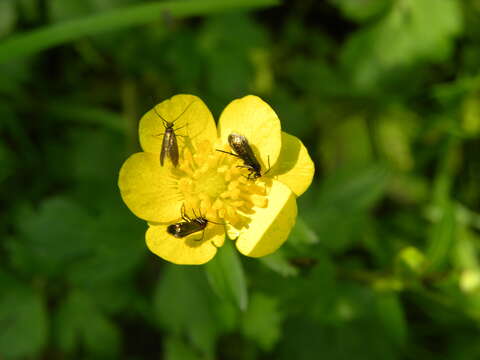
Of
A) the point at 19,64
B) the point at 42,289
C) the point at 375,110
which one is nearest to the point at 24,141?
the point at 19,64

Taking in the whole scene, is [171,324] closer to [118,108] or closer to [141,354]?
[141,354]

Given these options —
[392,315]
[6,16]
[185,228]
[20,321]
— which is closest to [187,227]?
[185,228]

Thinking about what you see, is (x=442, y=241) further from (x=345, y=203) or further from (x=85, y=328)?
(x=85, y=328)

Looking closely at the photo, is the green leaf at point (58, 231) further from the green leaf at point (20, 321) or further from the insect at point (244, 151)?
the insect at point (244, 151)

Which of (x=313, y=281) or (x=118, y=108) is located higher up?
(x=118, y=108)

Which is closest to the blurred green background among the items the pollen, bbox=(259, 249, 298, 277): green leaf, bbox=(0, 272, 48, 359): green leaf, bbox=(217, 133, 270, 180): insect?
bbox=(0, 272, 48, 359): green leaf

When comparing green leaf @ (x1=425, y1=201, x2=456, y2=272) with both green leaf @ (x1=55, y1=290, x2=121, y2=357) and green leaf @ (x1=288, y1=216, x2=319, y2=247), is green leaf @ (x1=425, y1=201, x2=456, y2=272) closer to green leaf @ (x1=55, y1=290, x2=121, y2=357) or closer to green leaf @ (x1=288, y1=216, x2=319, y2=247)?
green leaf @ (x1=288, y1=216, x2=319, y2=247)
